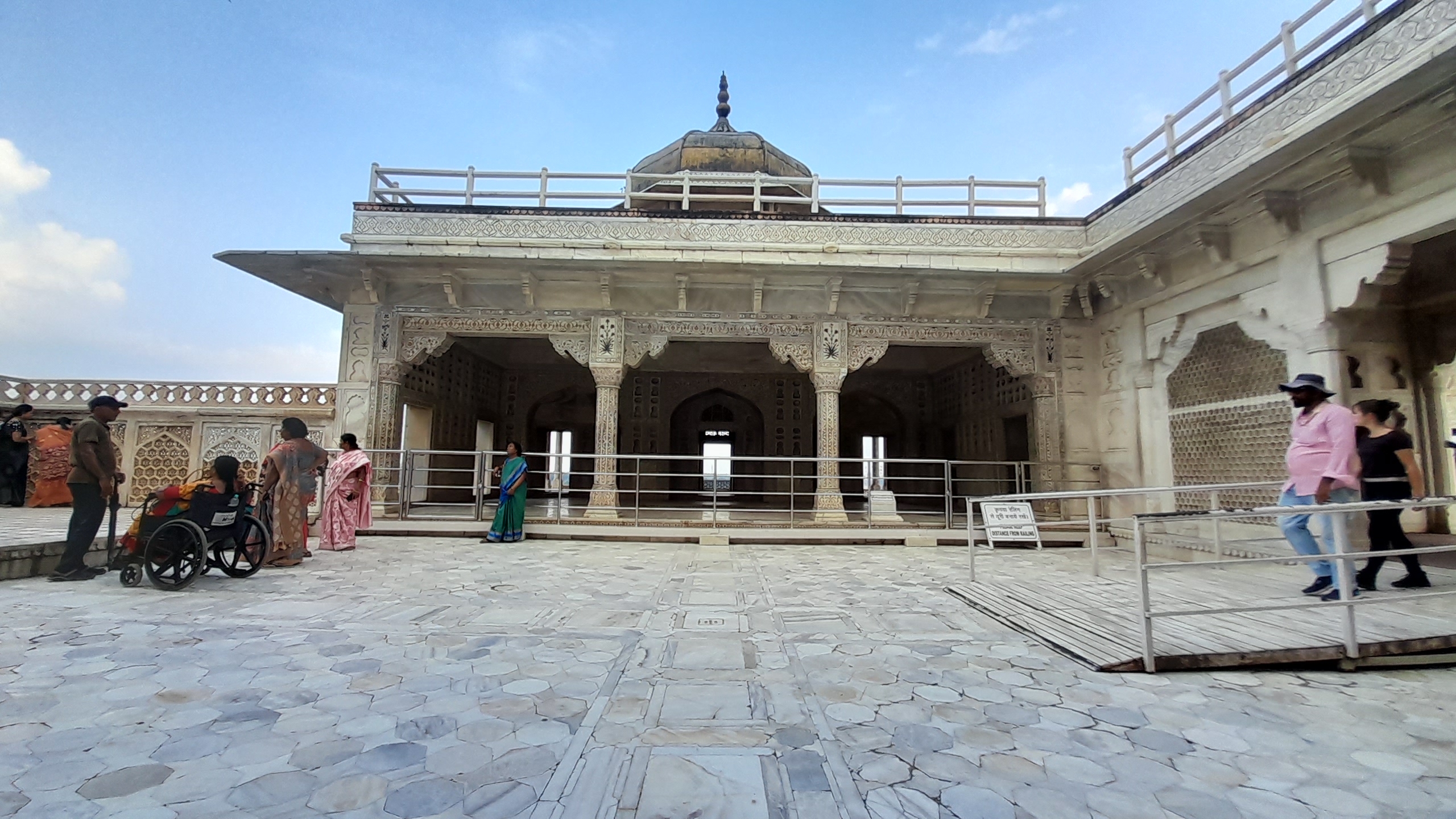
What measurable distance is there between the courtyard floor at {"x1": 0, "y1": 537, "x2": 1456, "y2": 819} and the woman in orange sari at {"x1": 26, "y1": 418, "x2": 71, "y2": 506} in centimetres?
925

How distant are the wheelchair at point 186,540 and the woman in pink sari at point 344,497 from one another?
174 centimetres

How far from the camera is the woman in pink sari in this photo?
6453 mm

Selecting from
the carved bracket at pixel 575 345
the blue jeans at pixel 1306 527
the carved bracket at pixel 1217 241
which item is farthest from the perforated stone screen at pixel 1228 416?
the carved bracket at pixel 575 345

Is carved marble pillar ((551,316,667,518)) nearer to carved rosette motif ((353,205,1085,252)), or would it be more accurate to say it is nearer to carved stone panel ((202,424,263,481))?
carved rosette motif ((353,205,1085,252))

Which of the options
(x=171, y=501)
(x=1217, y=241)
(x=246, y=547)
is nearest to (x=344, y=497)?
(x=246, y=547)

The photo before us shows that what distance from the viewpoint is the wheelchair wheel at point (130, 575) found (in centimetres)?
430

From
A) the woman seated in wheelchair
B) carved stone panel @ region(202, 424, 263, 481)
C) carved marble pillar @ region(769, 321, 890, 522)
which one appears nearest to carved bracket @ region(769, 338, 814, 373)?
carved marble pillar @ region(769, 321, 890, 522)

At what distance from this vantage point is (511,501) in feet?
24.7

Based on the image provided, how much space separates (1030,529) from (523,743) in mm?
4553

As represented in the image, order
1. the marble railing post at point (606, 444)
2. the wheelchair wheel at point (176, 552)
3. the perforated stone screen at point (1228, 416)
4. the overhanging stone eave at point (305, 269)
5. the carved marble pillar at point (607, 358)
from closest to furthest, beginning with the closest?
1. the wheelchair wheel at point (176, 552)
2. the perforated stone screen at point (1228, 416)
3. the overhanging stone eave at point (305, 269)
4. the marble railing post at point (606, 444)
5. the carved marble pillar at point (607, 358)

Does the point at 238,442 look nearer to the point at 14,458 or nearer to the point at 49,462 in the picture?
the point at 49,462

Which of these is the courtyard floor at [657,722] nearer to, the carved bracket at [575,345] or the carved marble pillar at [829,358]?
the carved marble pillar at [829,358]

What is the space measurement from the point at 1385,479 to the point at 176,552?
26.9 ft

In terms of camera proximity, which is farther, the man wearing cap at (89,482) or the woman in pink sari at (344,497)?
the woman in pink sari at (344,497)
